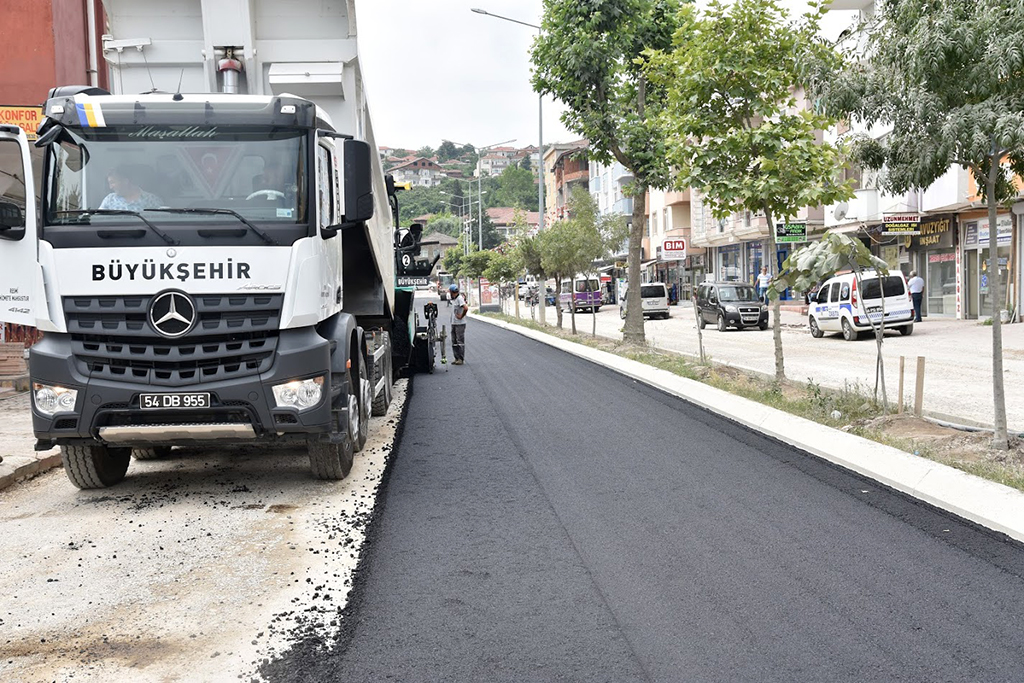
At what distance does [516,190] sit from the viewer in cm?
16388

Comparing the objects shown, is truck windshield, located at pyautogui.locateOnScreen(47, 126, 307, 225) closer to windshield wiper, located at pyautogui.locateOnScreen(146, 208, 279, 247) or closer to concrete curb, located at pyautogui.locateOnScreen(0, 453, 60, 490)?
windshield wiper, located at pyautogui.locateOnScreen(146, 208, 279, 247)

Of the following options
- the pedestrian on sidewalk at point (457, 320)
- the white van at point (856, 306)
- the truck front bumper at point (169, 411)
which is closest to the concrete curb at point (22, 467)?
Result: the truck front bumper at point (169, 411)

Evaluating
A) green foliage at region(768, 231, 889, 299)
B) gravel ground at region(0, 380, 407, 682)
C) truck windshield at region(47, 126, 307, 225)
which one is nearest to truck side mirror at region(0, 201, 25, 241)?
truck windshield at region(47, 126, 307, 225)

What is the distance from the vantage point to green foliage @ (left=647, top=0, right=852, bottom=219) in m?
14.0

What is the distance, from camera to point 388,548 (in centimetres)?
619

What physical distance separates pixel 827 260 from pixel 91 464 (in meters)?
8.28

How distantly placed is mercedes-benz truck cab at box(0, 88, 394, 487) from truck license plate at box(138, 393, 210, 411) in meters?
0.01

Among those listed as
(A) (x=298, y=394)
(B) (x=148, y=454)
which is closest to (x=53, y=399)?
(A) (x=298, y=394)

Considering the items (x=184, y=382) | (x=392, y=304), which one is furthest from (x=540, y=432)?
(x=184, y=382)

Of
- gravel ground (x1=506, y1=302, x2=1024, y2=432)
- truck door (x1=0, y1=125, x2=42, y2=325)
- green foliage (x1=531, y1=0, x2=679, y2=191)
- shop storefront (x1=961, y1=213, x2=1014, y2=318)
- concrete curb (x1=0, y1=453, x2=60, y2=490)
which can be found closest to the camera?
truck door (x1=0, y1=125, x2=42, y2=325)

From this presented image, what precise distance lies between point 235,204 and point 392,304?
671 centimetres

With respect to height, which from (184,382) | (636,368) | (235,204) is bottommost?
(636,368)

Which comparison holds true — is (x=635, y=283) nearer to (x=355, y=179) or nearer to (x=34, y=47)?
(x=34, y=47)

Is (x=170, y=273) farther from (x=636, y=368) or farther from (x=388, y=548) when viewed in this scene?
(x=636, y=368)
